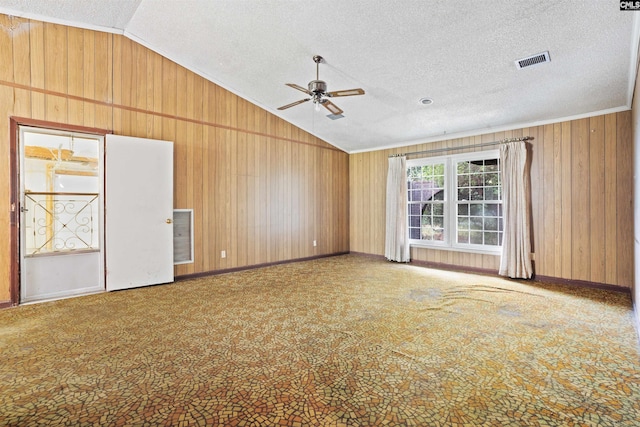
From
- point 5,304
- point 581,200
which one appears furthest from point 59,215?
point 581,200

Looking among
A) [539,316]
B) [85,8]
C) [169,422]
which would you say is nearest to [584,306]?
[539,316]

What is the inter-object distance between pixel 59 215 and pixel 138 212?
108 cm

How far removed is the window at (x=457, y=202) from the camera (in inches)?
207

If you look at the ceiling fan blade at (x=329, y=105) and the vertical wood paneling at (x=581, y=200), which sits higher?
the ceiling fan blade at (x=329, y=105)

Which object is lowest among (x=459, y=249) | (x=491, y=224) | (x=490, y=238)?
(x=459, y=249)

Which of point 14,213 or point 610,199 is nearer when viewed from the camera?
point 14,213

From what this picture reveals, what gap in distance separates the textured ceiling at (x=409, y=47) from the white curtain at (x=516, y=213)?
1.88 feet

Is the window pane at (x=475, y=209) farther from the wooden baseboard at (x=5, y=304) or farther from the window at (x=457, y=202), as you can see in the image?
the wooden baseboard at (x=5, y=304)

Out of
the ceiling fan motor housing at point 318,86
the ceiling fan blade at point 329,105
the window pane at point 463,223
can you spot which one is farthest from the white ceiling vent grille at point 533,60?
the window pane at point 463,223

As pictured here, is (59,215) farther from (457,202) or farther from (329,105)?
(457,202)

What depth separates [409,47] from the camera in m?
3.48

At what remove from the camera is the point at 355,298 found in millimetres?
3738

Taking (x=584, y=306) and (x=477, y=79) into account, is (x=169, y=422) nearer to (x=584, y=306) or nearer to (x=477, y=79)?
(x=584, y=306)

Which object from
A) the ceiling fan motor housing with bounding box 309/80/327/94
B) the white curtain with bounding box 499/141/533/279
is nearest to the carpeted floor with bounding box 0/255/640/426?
the white curtain with bounding box 499/141/533/279
